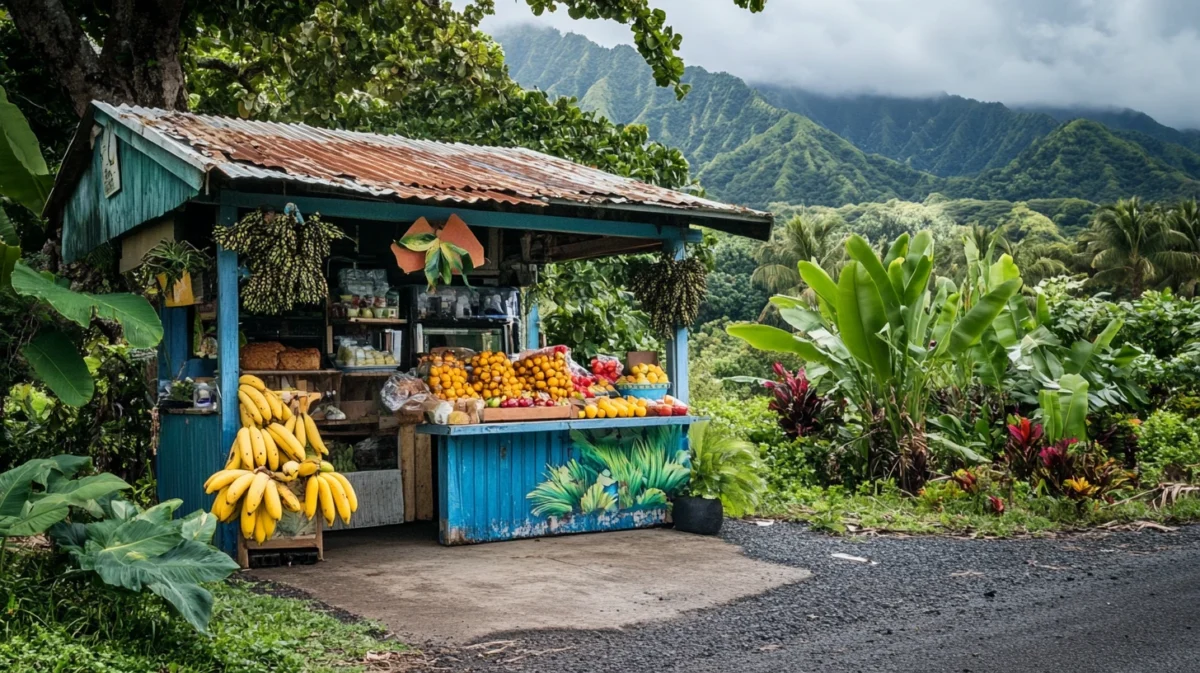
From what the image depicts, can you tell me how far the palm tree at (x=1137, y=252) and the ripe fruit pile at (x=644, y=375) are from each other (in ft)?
136

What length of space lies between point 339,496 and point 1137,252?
149 feet

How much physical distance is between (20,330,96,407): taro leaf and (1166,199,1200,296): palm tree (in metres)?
45.9

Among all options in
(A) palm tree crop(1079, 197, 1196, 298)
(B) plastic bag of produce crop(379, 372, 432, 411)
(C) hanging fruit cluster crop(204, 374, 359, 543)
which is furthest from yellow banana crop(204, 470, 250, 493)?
(A) palm tree crop(1079, 197, 1196, 298)

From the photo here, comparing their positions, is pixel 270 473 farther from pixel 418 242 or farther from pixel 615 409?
pixel 615 409

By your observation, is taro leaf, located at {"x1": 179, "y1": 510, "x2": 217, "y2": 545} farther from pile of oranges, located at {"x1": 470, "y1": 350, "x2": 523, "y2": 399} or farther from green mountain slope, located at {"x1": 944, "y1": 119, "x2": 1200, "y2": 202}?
green mountain slope, located at {"x1": 944, "y1": 119, "x2": 1200, "y2": 202}

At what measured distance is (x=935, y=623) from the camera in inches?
238

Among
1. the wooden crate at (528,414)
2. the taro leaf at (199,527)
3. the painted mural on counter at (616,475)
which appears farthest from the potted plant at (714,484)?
the taro leaf at (199,527)

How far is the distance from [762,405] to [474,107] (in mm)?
6434

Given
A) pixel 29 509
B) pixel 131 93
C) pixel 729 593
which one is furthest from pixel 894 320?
pixel 131 93

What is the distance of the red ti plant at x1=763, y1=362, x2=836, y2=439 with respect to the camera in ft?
41.3

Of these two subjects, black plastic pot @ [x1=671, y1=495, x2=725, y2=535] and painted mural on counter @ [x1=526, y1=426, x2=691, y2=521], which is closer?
painted mural on counter @ [x1=526, y1=426, x2=691, y2=521]

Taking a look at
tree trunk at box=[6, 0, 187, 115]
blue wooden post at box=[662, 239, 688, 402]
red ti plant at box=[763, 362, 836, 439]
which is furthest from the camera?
red ti plant at box=[763, 362, 836, 439]

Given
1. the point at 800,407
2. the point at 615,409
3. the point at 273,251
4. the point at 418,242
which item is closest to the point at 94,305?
the point at 273,251

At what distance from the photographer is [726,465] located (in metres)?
9.89
